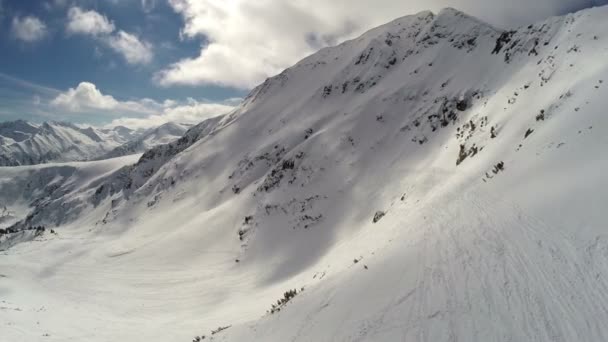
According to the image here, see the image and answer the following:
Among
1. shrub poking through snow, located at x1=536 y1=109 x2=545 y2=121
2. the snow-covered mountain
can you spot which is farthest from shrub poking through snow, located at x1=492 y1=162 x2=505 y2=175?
shrub poking through snow, located at x1=536 y1=109 x2=545 y2=121

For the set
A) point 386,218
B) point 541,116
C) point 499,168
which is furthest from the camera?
point 386,218

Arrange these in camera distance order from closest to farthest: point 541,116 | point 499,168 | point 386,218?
point 499,168 → point 541,116 → point 386,218

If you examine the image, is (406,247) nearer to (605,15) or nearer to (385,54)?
(605,15)

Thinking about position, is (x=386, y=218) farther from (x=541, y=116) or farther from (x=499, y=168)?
(x=541, y=116)

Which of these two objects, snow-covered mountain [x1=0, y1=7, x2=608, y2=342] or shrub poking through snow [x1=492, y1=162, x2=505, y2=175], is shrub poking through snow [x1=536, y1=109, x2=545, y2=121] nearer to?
snow-covered mountain [x1=0, y1=7, x2=608, y2=342]

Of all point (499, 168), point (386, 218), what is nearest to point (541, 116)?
point (499, 168)

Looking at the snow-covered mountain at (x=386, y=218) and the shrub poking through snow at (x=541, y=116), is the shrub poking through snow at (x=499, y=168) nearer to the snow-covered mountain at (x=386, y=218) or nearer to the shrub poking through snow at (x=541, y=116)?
the snow-covered mountain at (x=386, y=218)

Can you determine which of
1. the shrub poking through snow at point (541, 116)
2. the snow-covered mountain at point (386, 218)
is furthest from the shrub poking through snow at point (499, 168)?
the shrub poking through snow at point (541, 116)

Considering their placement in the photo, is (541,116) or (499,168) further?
(541,116)
